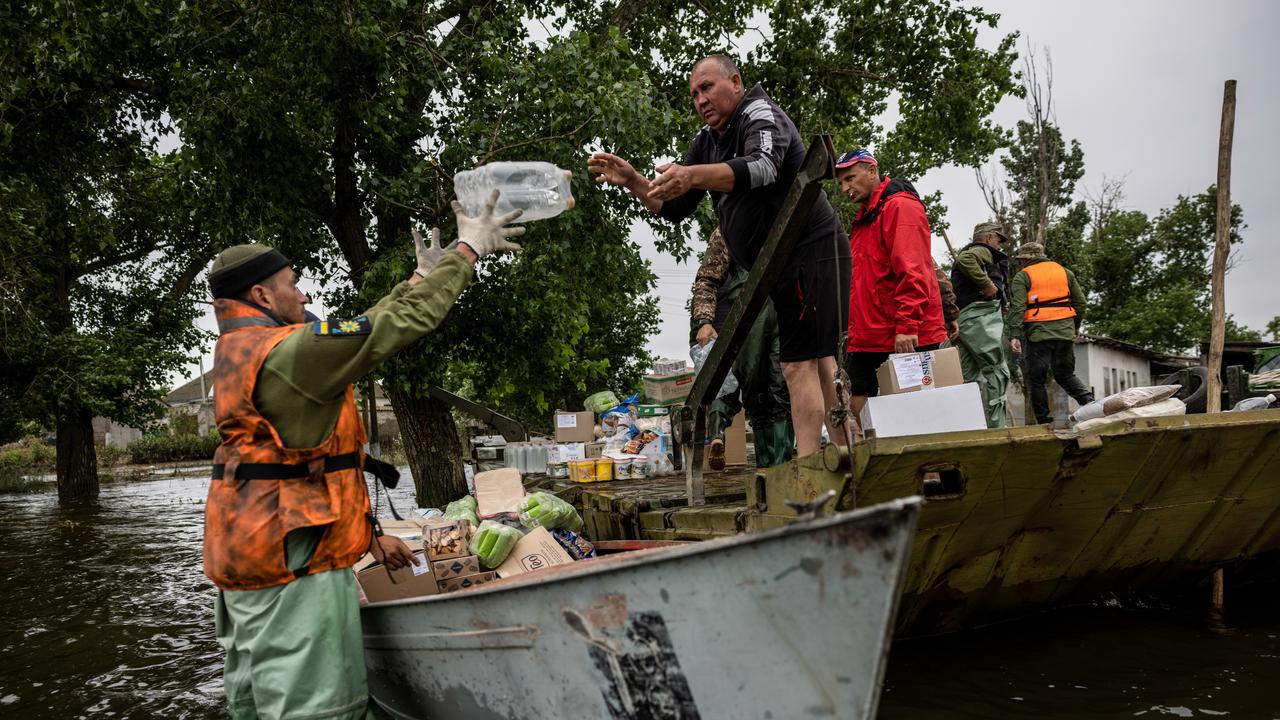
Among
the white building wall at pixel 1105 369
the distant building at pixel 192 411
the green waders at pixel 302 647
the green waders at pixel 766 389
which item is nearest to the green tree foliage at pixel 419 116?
the green waders at pixel 766 389

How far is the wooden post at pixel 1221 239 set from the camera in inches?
172

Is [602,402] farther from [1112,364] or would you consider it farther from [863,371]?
[1112,364]

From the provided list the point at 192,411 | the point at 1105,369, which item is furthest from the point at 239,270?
the point at 192,411

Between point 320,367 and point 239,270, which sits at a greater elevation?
point 239,270

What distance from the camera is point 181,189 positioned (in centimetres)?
857

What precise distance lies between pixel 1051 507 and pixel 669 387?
4.35 m

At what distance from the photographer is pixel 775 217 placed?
11.3 feet

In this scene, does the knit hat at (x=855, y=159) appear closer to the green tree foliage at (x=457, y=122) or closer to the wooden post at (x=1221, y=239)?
the wooden post at (x=1221, y=239)

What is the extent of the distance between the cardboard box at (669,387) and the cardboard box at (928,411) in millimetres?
3948

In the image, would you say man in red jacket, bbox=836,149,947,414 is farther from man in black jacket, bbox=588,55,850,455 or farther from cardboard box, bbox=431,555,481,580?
cardboard box, bbox=431,555,481,580

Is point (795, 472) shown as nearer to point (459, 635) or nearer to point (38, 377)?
point (459, 635)

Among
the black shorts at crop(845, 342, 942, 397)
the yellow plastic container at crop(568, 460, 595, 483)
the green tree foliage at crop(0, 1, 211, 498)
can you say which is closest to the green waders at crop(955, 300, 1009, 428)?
the black shorts at crop(845, 342, 942, 397)

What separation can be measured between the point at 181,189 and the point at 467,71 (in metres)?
3.55

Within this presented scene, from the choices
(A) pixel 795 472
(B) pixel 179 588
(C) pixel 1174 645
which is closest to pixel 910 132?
(C) pixel 1174 645
